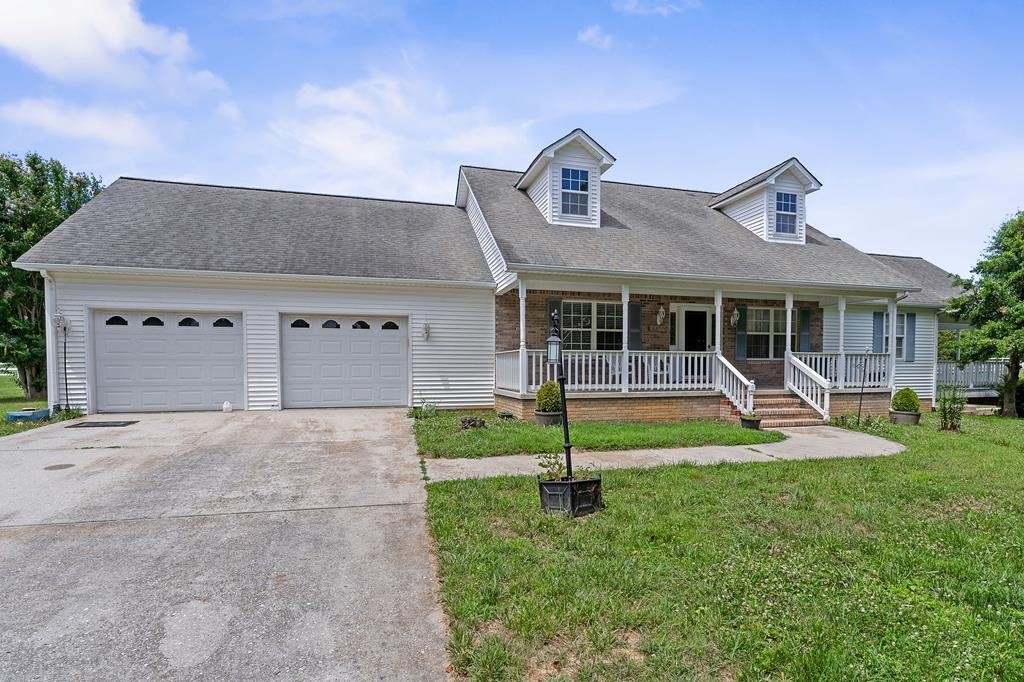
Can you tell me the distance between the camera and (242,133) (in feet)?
34.7

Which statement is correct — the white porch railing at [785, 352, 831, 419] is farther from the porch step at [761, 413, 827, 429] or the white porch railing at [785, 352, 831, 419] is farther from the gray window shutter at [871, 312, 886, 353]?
the gray window shutter at [871, 312, 886, 353]

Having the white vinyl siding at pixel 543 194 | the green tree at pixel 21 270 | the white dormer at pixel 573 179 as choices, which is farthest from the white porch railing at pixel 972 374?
the green tree at pixel 21 270

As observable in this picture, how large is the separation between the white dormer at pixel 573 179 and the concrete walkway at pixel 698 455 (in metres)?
6.96

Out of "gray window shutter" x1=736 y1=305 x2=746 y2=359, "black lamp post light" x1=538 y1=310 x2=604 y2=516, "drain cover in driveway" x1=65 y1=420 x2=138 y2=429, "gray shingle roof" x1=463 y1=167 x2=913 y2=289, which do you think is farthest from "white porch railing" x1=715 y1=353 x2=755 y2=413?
"drain cover in driveway" x1=65 y1=420 x2=138 y2=429

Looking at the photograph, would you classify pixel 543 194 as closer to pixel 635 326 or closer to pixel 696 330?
pixel 635 326

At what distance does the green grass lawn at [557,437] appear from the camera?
7.53 m

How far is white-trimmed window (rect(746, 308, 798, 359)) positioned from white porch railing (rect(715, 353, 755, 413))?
2.66m

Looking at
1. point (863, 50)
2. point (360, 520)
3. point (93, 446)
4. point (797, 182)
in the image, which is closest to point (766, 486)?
point (360, 520)

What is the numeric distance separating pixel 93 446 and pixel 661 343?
1165 centimetres

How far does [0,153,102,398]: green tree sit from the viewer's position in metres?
14.9

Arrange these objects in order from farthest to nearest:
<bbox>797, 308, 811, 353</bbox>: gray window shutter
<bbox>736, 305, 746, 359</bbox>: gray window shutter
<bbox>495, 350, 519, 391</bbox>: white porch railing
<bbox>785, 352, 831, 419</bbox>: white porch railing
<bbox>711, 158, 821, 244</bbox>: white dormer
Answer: <bbox>711, 158, 821, 244</bbox>: white dormer < <bbox>797, 308, 811, 353</bbox>: gray window shutter < <bbox>736, 305, 746, 359</bbox>: gray window shutter < <bbox>495, 350, 519, 391</bbox>: white porch railing < <bbox>785, 352, 831, 419</bbox>: white porch railing

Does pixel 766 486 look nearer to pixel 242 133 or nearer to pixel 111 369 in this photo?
pixel 242 133

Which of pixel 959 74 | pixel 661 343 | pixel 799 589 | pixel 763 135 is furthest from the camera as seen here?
pixel 661 343

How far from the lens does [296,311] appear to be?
11.4m
